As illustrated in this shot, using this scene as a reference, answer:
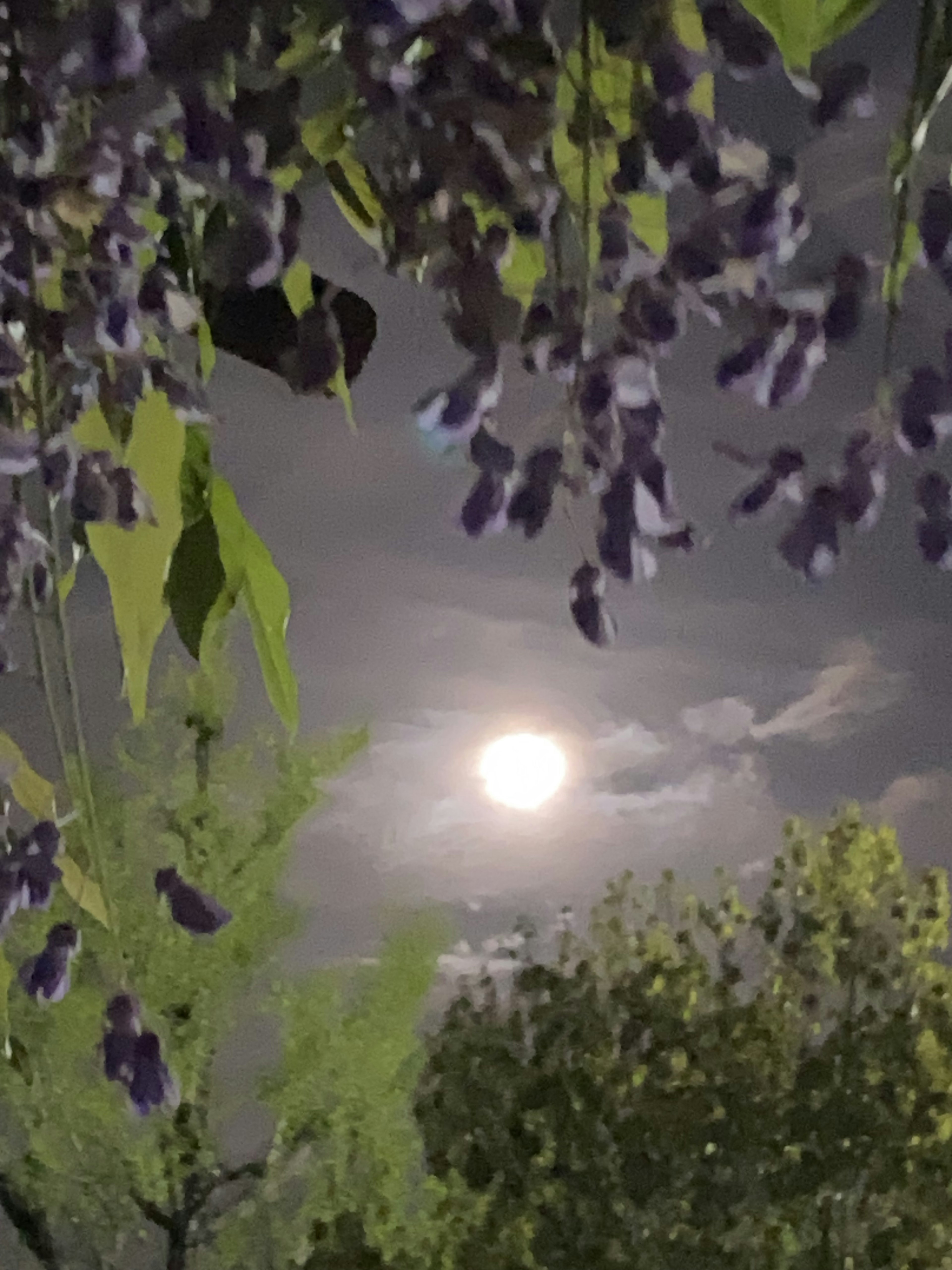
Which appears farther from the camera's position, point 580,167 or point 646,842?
Result: point 646,842

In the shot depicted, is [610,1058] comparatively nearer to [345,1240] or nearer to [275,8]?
[345,1240]

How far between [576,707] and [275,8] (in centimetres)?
77

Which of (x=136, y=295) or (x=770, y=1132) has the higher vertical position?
(x=136, y=295)

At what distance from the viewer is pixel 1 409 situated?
0.54 meters

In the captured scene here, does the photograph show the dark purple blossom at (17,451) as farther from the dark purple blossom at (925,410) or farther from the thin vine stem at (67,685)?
the dark purple blossom at (925,410)

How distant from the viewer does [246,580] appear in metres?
0.72

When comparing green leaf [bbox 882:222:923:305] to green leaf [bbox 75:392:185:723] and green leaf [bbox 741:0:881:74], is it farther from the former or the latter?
green leaf [bbox 75:392:185:723]

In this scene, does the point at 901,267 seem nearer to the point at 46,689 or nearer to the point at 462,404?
the point at 462,404

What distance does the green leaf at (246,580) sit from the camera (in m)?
0.70

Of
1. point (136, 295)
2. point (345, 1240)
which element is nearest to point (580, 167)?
point (136, 295)

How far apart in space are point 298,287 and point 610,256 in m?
0.17

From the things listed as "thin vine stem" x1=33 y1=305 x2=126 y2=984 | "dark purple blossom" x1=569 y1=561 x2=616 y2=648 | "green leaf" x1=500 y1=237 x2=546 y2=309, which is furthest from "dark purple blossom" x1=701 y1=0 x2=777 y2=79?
"thin vine stem" x1=33 y1=305 x2=126 y2=984

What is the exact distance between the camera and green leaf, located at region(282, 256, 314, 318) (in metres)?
0.55

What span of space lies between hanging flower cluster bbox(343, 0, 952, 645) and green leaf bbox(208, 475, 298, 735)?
9.4 inches
